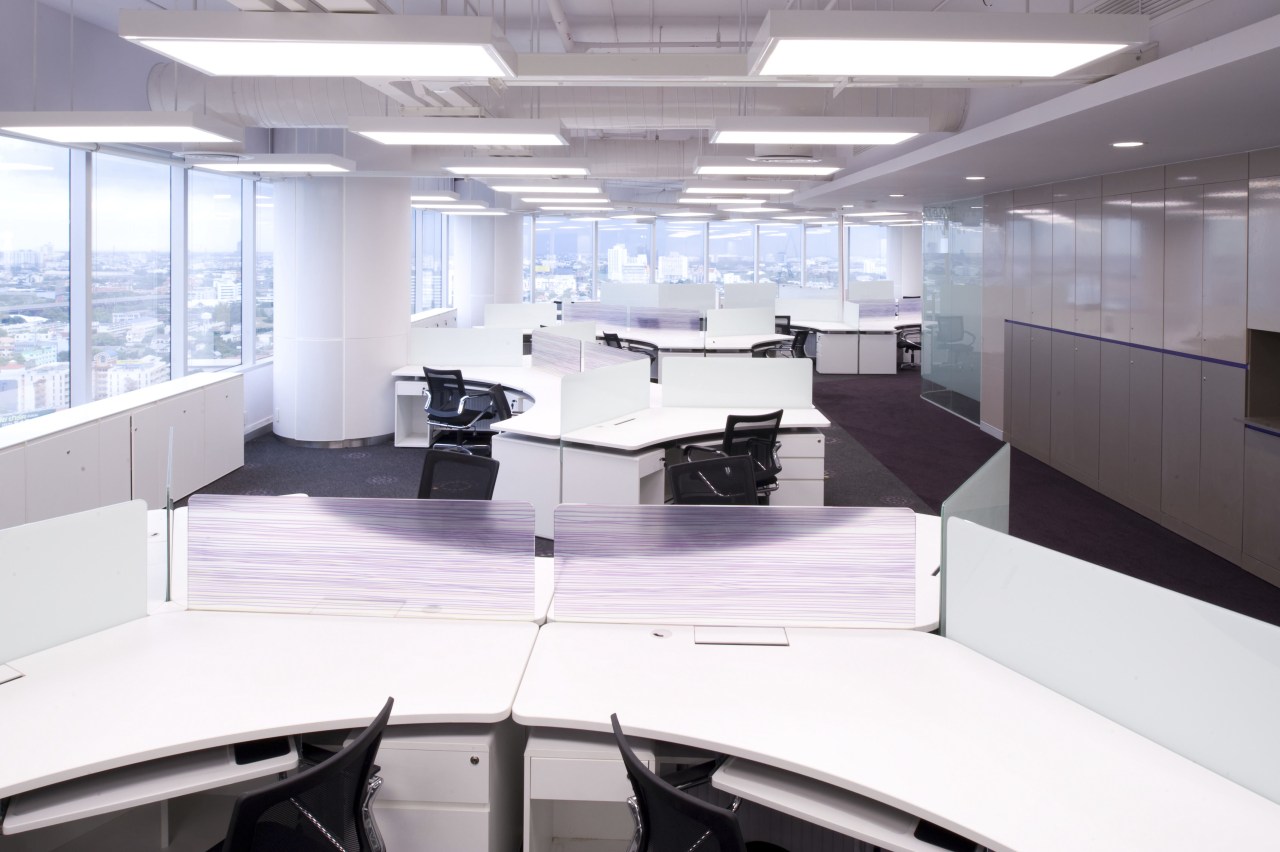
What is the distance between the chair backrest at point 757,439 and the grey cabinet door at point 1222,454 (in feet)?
9.09

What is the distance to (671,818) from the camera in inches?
79.7

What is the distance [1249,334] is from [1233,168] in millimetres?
1039

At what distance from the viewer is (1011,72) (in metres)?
2.79

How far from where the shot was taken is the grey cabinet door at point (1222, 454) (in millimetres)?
5773

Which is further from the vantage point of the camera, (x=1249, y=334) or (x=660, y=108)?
(x=660, y=108)

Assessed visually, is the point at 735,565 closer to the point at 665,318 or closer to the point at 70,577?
the point at 70,577

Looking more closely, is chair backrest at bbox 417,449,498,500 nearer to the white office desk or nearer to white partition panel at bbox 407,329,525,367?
the white office desk

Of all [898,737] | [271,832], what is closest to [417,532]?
[271,832]

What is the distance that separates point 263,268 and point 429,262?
6233 millimetres

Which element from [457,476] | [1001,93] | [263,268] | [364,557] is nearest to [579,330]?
[263,268]

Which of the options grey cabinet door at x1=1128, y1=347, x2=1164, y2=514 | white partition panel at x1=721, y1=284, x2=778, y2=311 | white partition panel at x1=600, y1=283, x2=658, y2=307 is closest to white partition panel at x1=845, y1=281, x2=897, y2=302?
white partition panel at x1=721, y1=284, x2=778, y2=311

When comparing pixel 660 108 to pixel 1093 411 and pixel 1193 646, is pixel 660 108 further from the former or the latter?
pixel 1193 646

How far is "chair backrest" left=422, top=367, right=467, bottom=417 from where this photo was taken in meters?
7.57

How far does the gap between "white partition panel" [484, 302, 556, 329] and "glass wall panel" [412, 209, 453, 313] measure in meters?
2.72
